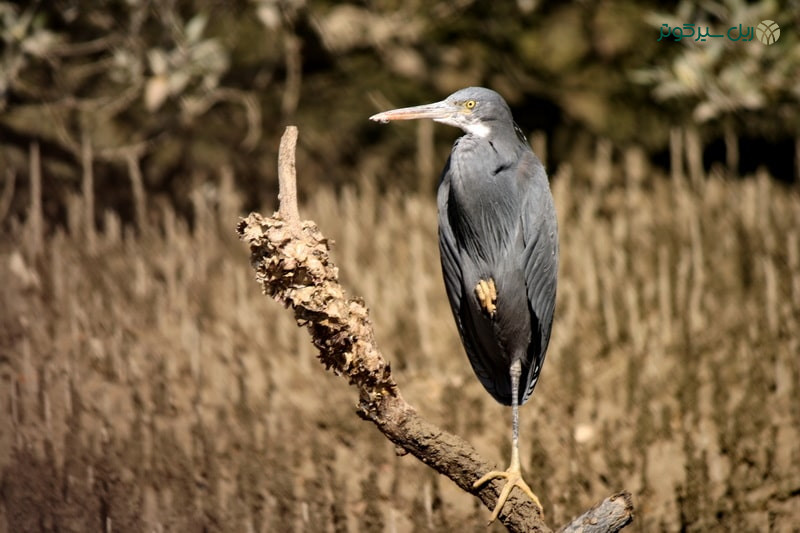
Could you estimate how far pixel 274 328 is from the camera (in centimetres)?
439

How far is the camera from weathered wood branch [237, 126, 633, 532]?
81.3 inches

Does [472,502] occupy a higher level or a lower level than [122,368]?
lower

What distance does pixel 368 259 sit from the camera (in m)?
4.96

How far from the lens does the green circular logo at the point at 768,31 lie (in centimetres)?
Result: 520

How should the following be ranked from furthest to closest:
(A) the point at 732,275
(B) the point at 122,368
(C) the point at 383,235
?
(C) the point at 383,235 < (A) the point at 732,275 < (B) the point at 122,368

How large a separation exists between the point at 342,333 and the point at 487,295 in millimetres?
422

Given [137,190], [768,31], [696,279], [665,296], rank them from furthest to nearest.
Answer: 1. [768,31]
2. [137,190]
3. [696,279]
4. [665,296]

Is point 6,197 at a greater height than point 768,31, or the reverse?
point 768,31

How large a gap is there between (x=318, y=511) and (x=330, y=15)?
3472 millimetres

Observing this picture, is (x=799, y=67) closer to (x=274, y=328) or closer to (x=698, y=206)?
(x=698, y=206)

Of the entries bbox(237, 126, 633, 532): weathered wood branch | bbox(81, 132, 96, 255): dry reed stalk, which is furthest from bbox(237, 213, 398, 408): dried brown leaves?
bbox(81, 132, 96, 255): dry reed stalk

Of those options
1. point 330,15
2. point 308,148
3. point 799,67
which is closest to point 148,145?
point 308,148

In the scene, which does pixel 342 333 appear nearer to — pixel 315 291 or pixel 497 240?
pixel 315 291

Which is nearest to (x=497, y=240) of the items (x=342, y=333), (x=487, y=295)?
(x=487, y=295)
